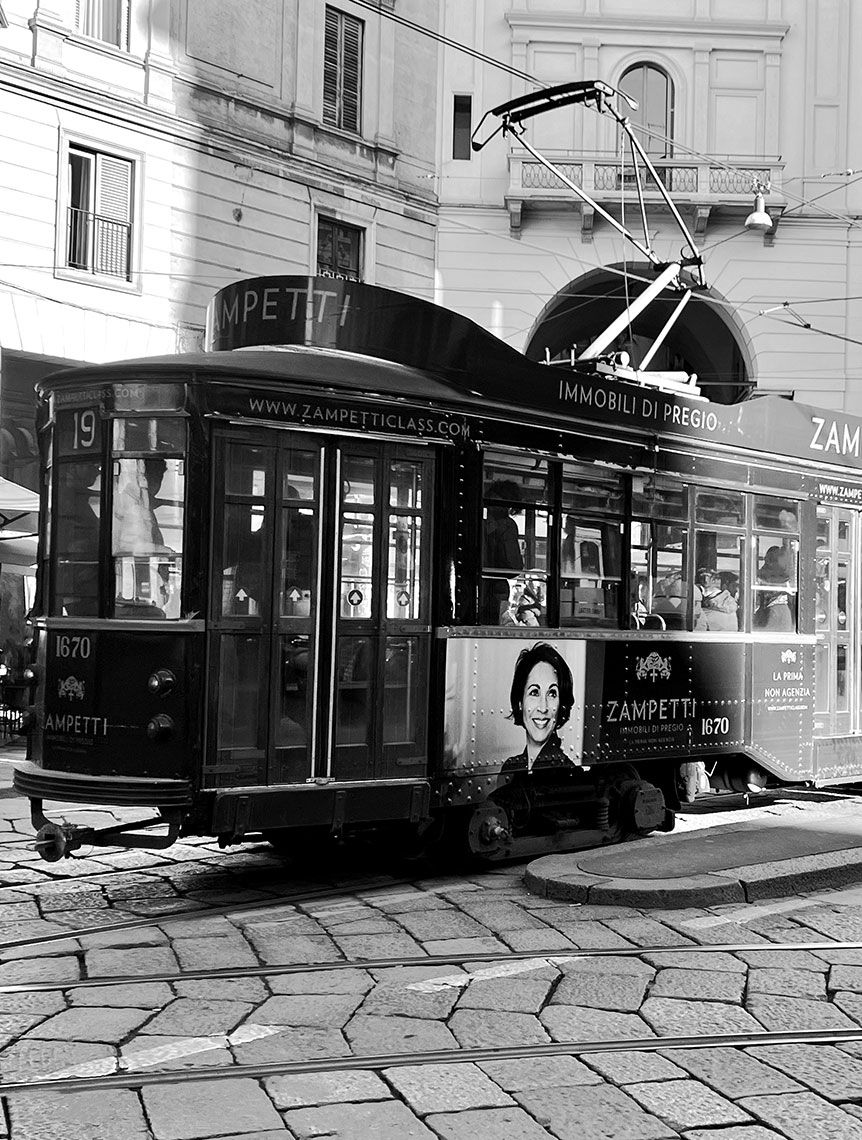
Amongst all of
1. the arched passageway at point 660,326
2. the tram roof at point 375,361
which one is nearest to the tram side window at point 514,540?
the tram roof at point 375,361

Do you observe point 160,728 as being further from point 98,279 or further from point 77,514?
point 98,279

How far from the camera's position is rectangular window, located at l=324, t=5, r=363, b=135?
21125 millimetres

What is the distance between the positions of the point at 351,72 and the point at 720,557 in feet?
47.3

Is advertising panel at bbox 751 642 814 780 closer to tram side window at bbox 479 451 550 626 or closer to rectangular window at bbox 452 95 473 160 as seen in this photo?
tram side window at bbox 479 451 550 626

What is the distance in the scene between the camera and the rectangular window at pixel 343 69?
21.1m

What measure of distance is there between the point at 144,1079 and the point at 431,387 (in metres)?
4.26

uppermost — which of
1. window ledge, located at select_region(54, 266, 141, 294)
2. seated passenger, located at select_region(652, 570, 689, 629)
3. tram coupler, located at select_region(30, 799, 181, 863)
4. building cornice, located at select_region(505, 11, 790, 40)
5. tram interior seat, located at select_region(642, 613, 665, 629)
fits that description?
building cornice, located at select_region(505, 11, 790, 40)

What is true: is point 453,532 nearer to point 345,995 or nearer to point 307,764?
point 307,764

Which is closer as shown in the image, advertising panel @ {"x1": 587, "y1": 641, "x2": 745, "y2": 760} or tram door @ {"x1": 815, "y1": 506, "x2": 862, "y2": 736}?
advertising panel @ {"x1": 587, "y1": 641, "x2": 745, "y2": 760}

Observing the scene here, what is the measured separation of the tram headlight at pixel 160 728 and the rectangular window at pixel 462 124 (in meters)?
18.9

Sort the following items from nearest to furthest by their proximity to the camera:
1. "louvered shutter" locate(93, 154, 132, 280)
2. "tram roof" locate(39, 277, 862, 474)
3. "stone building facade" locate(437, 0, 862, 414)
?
"tram roof" locate(39, 277, 862, 474) → "louvered shutter" locate(93, 154, 132, 280) → "stone building facade" locate(437, 0, 862, 414)

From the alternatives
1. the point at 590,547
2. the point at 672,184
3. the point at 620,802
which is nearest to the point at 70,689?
the point at 590,547

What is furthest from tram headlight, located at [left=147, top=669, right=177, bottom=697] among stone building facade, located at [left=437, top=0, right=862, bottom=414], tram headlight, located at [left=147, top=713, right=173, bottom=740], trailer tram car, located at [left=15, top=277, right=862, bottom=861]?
stone building facade, located at [left=437, top=0, right=862, bottom=414]

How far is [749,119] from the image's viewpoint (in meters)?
24.1
